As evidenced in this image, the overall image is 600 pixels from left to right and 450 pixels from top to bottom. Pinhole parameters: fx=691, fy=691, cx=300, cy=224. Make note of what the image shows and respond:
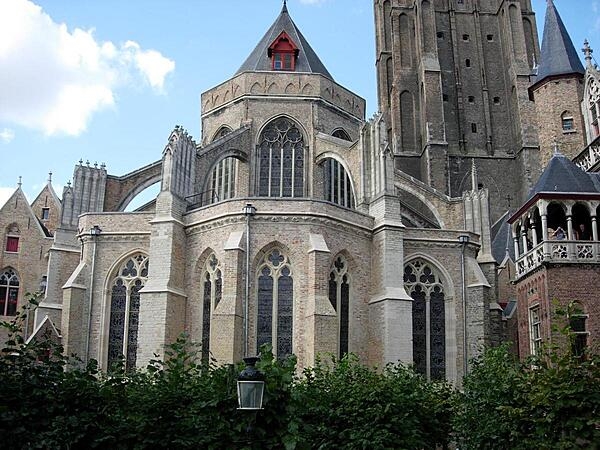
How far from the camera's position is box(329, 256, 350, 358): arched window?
22875 mm

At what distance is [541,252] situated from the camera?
19.6 m

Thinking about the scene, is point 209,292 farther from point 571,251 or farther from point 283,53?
point 283,53

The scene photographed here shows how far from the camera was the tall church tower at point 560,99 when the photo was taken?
1032 inches

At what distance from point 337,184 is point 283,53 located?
695 cm

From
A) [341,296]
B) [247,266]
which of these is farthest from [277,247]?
[341,296]

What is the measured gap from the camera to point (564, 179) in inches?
821

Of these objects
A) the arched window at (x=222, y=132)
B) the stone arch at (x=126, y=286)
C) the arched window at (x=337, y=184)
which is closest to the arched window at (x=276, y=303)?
the stone arch at (x=126, y=286)

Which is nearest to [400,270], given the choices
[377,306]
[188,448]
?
[377,306]

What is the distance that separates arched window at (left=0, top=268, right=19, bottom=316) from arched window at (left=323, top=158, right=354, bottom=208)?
16061 mm

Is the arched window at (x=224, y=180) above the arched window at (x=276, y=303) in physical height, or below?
above

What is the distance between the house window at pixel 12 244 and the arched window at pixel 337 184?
15945 millimetres

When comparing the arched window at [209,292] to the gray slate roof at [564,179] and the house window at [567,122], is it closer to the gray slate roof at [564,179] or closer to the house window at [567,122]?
the gray slate roof at [564,179]

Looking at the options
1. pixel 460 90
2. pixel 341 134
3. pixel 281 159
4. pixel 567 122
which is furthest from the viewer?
→ pixel 460 90

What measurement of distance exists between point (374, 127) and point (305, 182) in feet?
15.1
